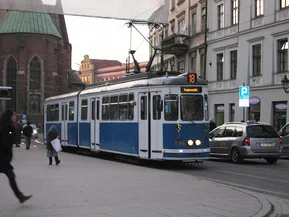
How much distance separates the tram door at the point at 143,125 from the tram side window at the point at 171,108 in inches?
34.0

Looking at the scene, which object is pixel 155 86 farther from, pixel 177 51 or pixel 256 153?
pixel 177 51

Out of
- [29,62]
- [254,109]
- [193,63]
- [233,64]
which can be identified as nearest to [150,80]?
[254,109]

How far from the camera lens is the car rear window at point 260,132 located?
1934 cm

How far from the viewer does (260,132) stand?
19.4 m

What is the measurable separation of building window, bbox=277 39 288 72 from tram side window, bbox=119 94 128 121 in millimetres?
15393

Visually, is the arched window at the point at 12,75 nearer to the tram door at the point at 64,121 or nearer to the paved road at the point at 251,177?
the tram door at the point at 64,121

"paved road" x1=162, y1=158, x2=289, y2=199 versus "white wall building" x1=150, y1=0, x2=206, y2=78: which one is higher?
"white wall building" x1=150, y1=0, x2=206, y2=78

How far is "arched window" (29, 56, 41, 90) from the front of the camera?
3022 inches

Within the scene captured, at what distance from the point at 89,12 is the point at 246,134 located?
15202 millimetres

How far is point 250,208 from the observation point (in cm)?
837

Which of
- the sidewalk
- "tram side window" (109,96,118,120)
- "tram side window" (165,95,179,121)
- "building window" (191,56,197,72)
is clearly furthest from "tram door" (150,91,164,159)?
"building window" (191,56,197,72)

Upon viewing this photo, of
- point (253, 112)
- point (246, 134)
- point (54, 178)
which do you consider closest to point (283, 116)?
point (253, 112)

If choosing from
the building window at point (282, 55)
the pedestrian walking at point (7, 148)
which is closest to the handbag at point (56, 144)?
the pedestrian walking at point (7, 148)

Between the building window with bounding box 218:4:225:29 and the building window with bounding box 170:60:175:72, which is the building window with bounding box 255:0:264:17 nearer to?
the building window with bounding box 218:4:225:29
